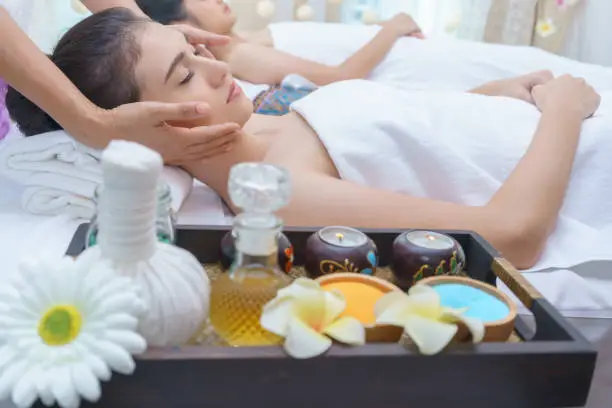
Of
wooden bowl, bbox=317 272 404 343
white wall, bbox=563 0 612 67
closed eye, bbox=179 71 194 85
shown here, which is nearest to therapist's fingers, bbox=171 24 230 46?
closed eye, bbox=179 71 194 85

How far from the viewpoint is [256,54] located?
2.21 metres

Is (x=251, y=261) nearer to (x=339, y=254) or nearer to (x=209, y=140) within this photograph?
(x=339, y=254)

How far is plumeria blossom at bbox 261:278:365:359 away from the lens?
584mm

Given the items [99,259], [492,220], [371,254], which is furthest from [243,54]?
[99,259]

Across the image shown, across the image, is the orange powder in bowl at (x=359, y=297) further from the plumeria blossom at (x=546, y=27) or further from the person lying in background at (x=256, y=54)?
the plumeria blossom at (x=546, y=27)

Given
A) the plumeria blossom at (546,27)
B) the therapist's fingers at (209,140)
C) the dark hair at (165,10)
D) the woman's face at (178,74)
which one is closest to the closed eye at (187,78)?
the woman's face at (178,74)

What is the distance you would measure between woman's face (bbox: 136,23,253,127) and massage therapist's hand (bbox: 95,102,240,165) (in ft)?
0.18

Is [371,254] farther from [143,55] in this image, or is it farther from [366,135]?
[143,55]

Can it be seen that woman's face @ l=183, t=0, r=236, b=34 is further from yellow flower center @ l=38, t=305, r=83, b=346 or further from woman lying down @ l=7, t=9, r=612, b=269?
yellow flower center @ l=38, t=305, r=83, b=346

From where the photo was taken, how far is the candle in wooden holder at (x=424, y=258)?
0.81 meters

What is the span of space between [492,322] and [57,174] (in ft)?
2.80

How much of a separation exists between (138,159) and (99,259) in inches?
4.2

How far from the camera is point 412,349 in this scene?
0.60 meters

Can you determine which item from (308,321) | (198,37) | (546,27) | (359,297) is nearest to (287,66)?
(198,37)
